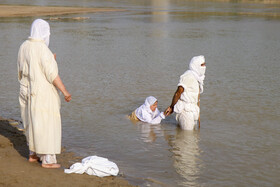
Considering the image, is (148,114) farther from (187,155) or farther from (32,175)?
(32,175)

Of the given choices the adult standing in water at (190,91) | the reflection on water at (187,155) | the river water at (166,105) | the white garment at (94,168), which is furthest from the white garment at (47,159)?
the adult standing in water at (190,91)

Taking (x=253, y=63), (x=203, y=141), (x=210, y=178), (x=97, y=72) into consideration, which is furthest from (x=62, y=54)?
(x=210, y=178)

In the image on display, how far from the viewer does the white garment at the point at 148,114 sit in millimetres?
8547

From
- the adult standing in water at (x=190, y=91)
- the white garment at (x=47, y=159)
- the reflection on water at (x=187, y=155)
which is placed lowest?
the reflection on water at (x=187, y=155)

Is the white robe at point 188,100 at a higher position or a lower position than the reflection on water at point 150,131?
higher

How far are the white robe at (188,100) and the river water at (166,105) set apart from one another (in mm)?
314

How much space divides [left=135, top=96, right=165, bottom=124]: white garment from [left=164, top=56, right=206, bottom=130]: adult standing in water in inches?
31.1

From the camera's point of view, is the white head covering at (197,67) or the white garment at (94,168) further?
the white head covering at (197,67)

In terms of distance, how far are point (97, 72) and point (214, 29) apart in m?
15.4

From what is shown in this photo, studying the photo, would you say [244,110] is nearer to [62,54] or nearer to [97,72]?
[97,72]

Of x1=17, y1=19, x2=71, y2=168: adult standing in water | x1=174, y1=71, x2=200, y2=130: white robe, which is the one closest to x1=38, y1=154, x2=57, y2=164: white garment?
x1=17, y1=19, x2=71, y2=168: adult standing in water

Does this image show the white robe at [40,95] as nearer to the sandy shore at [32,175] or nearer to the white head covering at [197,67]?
the sandy shore at [32,175]

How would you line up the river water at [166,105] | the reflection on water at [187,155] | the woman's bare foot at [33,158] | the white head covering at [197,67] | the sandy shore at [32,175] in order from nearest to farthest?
the sandy shore at [32,175]
the woman's bare foot at [33,158]
the reflection on water at [187,155]
the river water at [166,105]
the white head covering at [197,67]

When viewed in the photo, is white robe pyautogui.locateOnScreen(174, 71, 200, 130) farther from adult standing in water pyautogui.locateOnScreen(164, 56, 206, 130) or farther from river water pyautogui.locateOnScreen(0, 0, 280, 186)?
river water pyautogui.locateOnScreen(0, 0, 280, 186)
